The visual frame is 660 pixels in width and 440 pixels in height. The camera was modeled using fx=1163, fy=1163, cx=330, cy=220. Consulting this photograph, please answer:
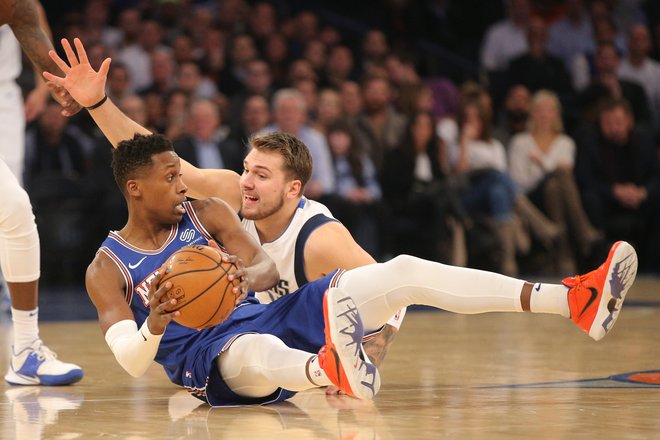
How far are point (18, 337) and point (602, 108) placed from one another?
24.9 ft

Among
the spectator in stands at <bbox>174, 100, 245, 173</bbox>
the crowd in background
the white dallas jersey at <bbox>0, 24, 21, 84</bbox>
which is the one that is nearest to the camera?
the white dallas jersey at <bbox>0, 24, 21, 84</bbox>

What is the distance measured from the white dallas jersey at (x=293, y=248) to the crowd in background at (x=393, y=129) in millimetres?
4784

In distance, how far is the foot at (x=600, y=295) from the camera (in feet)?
12.8

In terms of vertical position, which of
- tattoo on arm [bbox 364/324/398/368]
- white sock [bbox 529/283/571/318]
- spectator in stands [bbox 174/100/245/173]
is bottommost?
tattoo on arm [bbox 364/324/398/368]

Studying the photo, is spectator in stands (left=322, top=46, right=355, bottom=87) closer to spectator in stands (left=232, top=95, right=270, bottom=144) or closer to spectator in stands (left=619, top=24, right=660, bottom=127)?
spectator in stands (left=232, top=95, right=270, bottom=144)

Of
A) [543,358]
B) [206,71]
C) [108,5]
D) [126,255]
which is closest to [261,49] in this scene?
[206,71]

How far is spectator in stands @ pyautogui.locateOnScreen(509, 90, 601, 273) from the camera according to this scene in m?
10.9

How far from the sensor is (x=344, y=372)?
3537 mm

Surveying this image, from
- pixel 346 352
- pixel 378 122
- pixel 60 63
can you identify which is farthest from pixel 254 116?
pixel 346 352

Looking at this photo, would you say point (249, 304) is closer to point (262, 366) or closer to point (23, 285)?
point (262, 366)

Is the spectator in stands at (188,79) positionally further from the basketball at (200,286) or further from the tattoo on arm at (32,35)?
the basketball at (200,286)

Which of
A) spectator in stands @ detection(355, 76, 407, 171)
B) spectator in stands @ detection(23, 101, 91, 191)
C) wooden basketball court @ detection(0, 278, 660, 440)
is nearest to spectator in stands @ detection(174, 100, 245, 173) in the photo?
spectator in stands @ detection(23, 101, 91, 191)

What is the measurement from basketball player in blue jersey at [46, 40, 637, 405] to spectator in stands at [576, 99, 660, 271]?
720 cm

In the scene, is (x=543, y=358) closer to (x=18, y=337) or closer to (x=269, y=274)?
(x=269, y=274)
